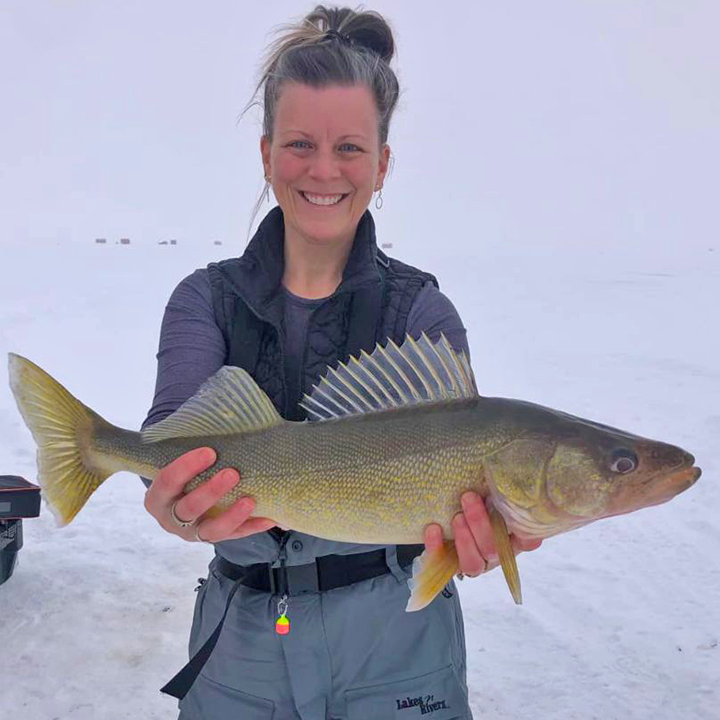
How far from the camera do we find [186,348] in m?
2.06

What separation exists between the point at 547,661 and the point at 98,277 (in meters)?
20.8

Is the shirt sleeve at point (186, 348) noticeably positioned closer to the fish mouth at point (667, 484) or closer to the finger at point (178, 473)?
the finger at point (178, 473)

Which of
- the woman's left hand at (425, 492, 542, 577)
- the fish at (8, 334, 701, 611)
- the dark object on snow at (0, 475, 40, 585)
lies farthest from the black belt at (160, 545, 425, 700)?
the dark object on snow at (0, 475, 40, 585)

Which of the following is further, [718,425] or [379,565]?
[718,425]

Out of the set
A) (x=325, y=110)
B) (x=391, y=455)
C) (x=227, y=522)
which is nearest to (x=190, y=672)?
(x=227, y=522)

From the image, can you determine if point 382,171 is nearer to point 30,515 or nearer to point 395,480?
point 395,480

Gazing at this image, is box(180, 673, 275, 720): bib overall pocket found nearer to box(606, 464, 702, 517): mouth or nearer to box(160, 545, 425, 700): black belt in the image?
box(160, 545, 425, 700): black belt

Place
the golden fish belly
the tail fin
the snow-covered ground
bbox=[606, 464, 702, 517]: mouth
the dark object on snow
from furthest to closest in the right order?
1. the dark object on snow
2. the snow-covered ground
3. the tail fin
4. the golden fish belly
5. bbox=[606, 464, 702, 517]: mouth

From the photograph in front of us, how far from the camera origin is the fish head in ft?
5.79

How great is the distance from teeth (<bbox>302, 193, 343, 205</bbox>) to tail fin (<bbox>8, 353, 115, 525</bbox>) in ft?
3.02

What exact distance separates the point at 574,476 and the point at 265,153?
1.45 meters

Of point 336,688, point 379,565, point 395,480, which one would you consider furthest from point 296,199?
point 336,688

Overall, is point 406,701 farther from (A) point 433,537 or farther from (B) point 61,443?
(B) point 61,443

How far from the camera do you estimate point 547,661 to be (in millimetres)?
3123
